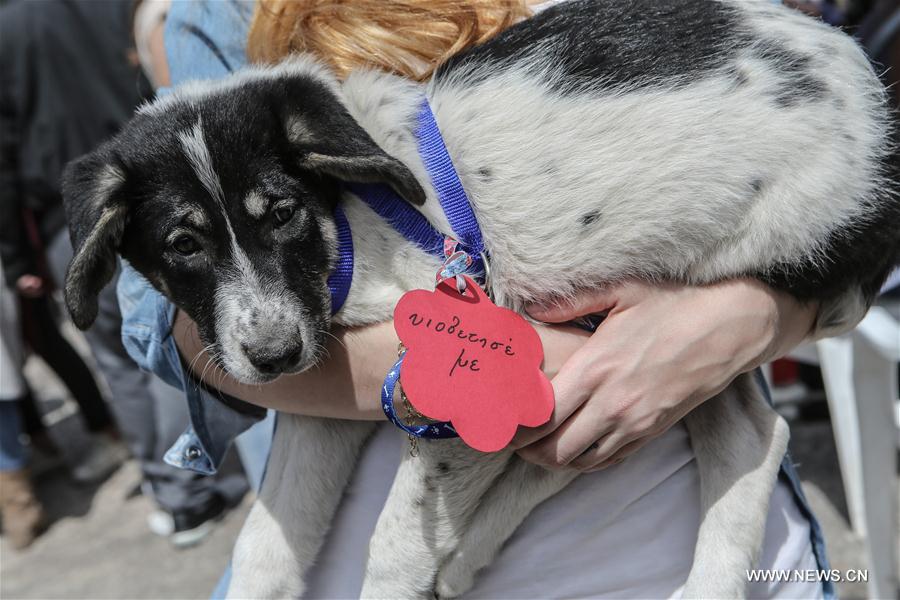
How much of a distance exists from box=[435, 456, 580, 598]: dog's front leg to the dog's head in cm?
49

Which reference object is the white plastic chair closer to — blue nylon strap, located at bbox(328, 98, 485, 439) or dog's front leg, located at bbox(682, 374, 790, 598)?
dog's front leg, located at bbox(682, 374, 790, 598)

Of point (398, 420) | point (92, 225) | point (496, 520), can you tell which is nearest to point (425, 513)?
point (496, 520)

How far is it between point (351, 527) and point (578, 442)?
63 centimetres

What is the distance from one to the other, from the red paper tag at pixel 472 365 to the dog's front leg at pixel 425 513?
8.1 inches

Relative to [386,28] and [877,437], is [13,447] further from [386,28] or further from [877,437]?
[877,437]

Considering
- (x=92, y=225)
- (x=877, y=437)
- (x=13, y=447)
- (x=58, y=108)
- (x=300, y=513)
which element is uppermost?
(x=92, y=225)

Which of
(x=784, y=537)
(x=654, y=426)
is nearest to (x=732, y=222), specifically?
(x=654, y=426)

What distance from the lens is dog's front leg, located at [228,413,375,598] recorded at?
1.85 meters

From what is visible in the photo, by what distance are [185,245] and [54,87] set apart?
142 inches

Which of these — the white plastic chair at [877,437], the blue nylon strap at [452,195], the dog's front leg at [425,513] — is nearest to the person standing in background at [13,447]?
the dog's front leg at [425,513]

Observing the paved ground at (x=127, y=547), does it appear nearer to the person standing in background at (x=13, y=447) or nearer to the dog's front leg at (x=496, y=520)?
the person standing in background at (x=13, y=447)

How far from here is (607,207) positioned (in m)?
1.63

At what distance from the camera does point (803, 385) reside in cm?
529

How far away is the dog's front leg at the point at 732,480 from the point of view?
169 centimetres
